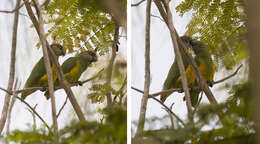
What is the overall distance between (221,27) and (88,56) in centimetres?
59

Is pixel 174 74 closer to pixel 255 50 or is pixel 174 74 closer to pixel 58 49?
pixel 58 49

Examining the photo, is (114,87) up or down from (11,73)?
down

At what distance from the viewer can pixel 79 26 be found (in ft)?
5.42

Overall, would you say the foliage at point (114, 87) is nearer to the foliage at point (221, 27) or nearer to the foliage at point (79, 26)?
the foliage at point (79, 26)

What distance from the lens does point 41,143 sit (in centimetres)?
132

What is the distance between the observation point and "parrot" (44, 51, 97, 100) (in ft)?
5.01

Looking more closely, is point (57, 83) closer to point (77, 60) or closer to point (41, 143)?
point (77, 60)

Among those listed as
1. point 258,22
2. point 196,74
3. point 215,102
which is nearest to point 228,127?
point 215,102

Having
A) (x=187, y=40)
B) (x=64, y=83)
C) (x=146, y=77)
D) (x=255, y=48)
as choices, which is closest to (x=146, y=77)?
(x=146, y=77)

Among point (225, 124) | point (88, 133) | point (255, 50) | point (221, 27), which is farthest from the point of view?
point (88, 133)

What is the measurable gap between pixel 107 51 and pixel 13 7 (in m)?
0.45

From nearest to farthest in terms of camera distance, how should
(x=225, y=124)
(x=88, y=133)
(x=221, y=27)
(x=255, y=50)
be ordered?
1. (x=255, y=50)
2. (x=225, y=124)
3. (x=221, y=27)
4. (x=88, y=133)

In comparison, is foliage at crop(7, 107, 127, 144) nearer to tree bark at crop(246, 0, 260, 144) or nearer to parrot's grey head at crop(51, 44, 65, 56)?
parrot's grey head at crop(51, 44, 65, 56)

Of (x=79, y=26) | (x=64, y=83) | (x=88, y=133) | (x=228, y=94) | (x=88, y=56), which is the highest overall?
(x=79, y=26)
